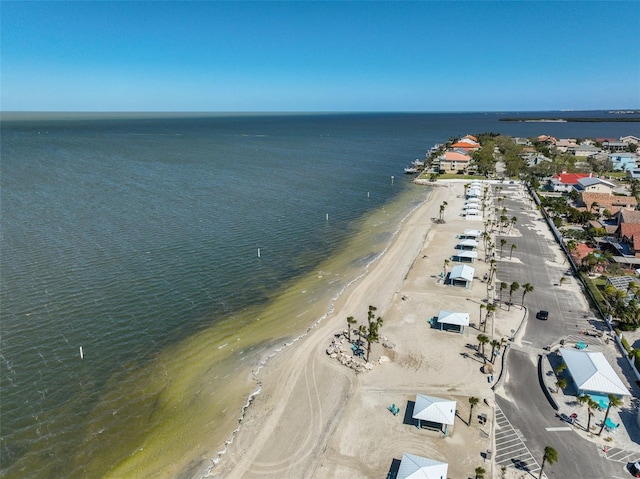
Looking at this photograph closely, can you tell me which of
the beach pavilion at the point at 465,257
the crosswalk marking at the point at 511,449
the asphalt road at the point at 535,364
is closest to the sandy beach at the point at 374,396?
the crosswalk marking at the point at 511,449

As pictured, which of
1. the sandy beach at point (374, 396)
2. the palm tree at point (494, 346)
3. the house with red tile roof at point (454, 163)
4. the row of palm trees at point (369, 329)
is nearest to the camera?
the sandy beach at point (374, 396)

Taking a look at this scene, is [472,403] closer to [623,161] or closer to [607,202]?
[607,202]

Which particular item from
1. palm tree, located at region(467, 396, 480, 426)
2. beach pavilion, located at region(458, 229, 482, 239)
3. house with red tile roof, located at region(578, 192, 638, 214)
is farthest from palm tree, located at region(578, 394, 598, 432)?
house with red tile roof, located at region(578, 192, 638, 214)

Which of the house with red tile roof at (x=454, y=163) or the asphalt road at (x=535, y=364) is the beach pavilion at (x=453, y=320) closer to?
the asphalt road at (x=535, y=364)

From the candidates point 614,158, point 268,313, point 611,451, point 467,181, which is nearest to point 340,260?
point 268,313

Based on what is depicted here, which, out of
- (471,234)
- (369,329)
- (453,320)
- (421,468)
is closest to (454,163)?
(471,234)

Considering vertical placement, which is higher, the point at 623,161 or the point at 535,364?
the point at 623,161

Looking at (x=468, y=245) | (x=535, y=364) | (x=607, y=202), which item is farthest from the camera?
(x=607, y=202)
